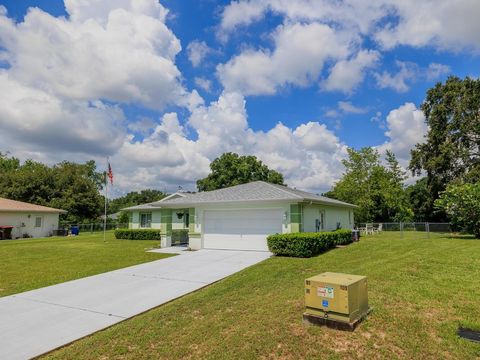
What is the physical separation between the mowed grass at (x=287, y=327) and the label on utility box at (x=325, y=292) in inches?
20.1

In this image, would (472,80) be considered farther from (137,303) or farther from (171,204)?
(137,303)

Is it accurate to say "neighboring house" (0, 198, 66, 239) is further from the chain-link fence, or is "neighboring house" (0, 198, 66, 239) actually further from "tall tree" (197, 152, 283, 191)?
the chain-link fence

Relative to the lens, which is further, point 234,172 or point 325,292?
point 234,172

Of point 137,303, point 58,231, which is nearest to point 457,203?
point 137,303

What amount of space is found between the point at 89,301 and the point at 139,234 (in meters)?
18.6

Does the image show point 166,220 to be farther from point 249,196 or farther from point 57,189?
point 57,189

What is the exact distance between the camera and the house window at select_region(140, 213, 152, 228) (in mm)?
27578

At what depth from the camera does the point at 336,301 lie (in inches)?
195

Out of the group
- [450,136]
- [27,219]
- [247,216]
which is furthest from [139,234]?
[450,136]

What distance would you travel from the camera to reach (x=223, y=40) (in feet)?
45.6

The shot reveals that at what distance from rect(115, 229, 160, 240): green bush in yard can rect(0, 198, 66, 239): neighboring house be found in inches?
370

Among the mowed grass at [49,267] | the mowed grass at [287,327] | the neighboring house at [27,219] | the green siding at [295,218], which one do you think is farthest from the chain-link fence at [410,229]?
the neighboring house at [27,219]

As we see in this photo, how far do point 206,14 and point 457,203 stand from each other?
17.8 meters

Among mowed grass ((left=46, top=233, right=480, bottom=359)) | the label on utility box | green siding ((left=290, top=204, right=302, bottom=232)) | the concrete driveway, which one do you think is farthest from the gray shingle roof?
the label on utility box
